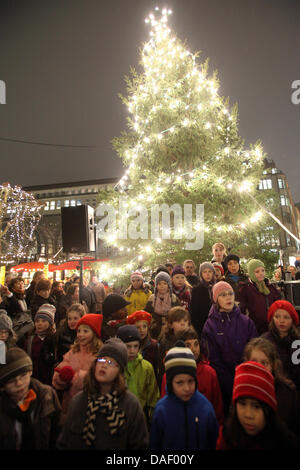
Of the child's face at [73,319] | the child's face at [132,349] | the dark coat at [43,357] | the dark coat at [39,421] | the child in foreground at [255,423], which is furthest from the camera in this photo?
the child's face at [73,319]

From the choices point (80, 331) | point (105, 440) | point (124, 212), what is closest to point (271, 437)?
point (105, 440)

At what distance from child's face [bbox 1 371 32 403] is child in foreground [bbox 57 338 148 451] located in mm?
432

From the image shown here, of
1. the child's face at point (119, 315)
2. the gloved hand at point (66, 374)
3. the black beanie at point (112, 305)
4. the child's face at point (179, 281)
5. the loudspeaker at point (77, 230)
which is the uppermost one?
→ the loudspeaker at point (77, 230)

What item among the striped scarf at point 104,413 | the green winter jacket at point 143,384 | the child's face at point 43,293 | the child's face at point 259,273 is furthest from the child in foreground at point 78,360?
the child's face at point 259,273

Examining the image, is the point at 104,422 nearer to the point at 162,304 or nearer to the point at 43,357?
the point at 43,357

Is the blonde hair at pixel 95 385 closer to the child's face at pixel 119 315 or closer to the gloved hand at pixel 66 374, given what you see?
the gloved hand at pixel 66 374

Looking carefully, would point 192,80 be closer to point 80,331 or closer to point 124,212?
point 124,212

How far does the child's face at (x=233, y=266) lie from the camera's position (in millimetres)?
5027

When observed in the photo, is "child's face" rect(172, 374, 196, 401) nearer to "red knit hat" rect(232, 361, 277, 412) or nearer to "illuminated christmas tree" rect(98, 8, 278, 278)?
"red knit hat" rect(232, 361, 277, 412)

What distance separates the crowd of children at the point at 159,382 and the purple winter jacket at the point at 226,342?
0.01 metres

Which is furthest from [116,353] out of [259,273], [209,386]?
[259,273]

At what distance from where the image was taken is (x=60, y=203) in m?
70.4

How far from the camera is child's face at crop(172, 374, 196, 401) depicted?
224 cm

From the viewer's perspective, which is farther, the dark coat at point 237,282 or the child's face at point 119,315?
the dark coat at point 237,282
